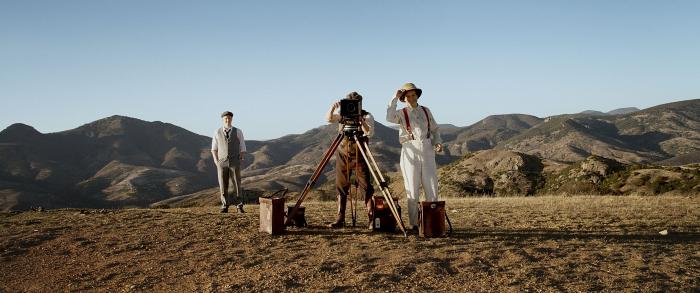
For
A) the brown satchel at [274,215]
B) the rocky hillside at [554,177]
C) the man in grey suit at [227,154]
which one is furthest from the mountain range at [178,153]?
the brown satchel at [274,215]

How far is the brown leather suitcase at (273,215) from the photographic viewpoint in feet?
26.0

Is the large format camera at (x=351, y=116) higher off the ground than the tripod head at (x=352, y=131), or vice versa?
the large format camera at (x=351, y=116)

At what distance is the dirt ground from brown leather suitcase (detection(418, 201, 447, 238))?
201mm

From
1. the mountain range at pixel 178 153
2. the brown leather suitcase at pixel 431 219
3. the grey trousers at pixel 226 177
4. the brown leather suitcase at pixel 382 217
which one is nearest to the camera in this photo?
the brown leather suitcase at pixel 431 219

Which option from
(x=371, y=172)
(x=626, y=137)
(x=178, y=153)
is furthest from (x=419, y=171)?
(x=178, y=153)

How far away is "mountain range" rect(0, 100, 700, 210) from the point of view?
9175 centimetres

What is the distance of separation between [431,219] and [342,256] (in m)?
1.75

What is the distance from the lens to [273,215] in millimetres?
7926

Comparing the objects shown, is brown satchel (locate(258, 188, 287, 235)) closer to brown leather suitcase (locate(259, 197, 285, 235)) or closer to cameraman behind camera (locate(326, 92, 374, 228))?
brown leather suitcase (locate(259, 197, 285, 235))

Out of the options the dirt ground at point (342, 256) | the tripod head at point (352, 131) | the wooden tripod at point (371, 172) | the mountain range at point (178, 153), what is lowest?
the dirt ground at point (342, 256)

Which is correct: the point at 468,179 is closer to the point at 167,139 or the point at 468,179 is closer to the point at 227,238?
the point at 227,238

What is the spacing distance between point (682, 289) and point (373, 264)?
11.0 feet

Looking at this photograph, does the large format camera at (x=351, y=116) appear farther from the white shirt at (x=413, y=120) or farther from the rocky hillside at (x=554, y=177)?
the rocky hillside at (x=554, y=177)

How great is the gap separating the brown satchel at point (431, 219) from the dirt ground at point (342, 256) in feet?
A: 0.66
